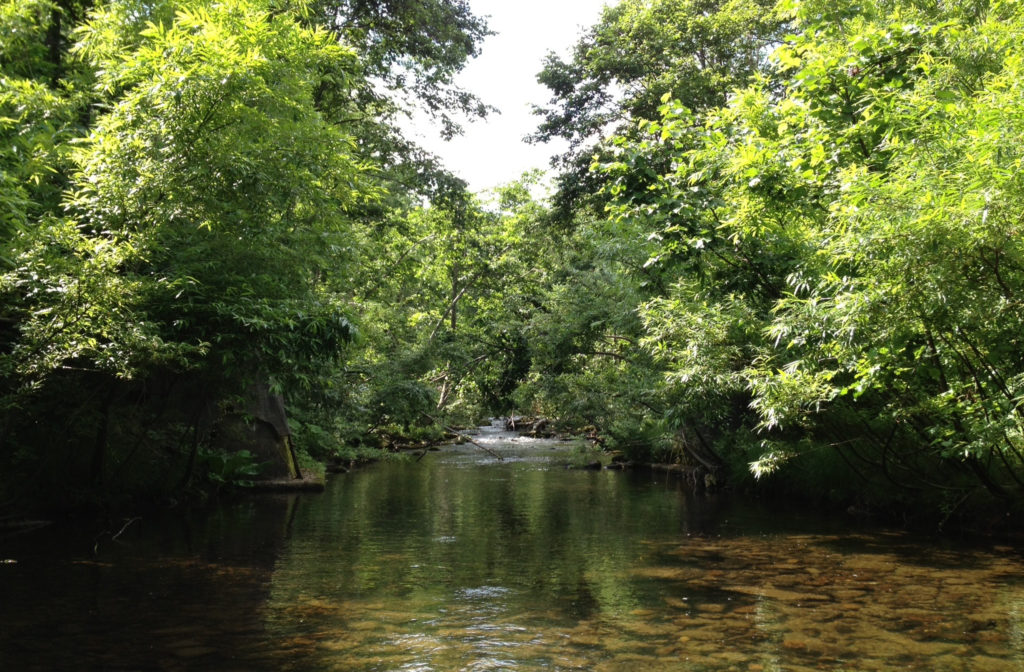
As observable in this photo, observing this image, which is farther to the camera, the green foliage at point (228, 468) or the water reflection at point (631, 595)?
the green foliage at point (228, 468)

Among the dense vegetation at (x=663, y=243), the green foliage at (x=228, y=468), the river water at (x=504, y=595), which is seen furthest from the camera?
the green foliage at (x=228, y=468)

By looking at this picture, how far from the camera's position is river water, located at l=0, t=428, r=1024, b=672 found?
5219 millimetres

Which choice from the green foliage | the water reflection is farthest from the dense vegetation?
the water reflection

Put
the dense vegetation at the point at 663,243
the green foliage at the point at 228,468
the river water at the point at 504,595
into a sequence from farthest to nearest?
1. the green foliage at the point at 228,468
2. the dense vegetation at the point at 663,243
3. the river water at the point at 504,595

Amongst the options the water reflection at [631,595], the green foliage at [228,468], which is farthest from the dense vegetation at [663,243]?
the water reflection at [631,595]

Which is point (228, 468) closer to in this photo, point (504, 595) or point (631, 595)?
point (504, 595)

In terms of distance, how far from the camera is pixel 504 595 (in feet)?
22.9

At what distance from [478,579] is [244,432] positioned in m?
8.60

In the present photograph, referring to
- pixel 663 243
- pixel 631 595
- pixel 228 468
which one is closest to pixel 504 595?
pixel 631 595

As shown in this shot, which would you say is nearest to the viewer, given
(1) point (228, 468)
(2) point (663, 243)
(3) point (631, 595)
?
(3) point (631, 595)

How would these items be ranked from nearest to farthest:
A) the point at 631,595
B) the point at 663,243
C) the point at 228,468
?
the point at 631,595 < the point at 663,243 < the point at 228,468

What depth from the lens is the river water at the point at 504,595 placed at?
5219 millimetres

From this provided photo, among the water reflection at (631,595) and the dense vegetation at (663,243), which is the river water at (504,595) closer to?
the water reflection at (631,595)

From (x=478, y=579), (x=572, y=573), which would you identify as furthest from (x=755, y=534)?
(x=478, y=579)
